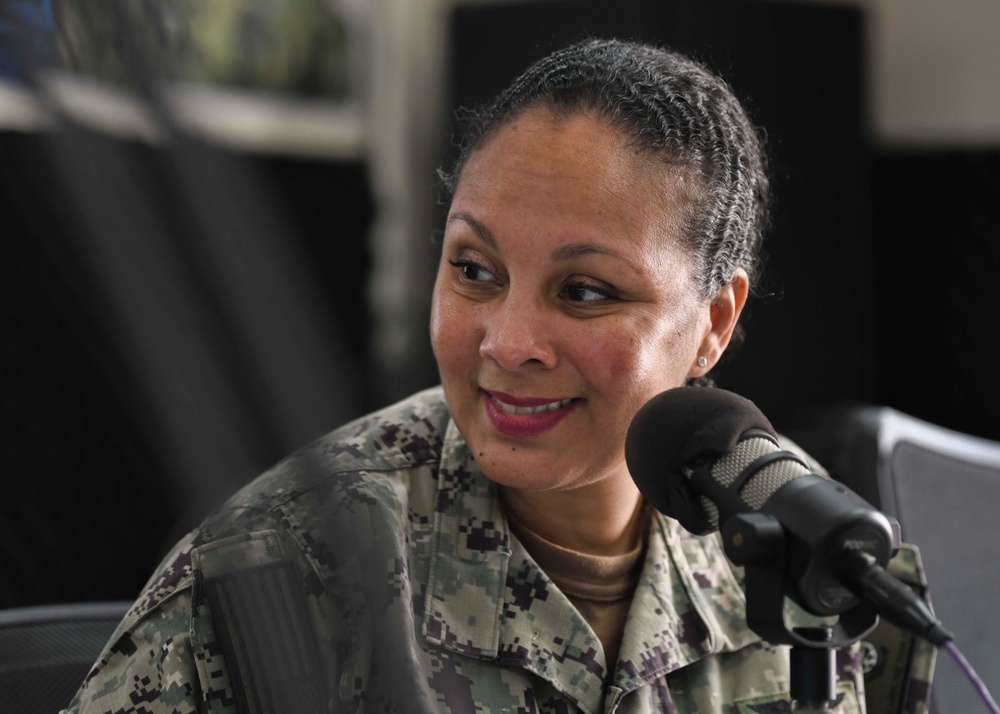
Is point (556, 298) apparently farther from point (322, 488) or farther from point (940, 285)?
point (940, 285)

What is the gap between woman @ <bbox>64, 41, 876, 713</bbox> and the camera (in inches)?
49.5

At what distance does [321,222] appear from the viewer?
4.25 m

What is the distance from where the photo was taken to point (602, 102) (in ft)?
4.42

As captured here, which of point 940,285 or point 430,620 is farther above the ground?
point 430,620

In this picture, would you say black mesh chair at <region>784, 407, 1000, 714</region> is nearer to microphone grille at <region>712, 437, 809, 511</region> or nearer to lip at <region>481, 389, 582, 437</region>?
lip at <region>481, 389, 582, 437</region>

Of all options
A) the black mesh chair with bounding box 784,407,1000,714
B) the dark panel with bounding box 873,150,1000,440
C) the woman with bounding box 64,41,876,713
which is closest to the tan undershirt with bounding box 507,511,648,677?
the woman with bounding box 64,41,876,713

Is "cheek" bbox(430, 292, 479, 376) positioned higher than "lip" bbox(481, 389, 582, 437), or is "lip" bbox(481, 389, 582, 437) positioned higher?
"cheek" bbox(430, 292, 479, 376)

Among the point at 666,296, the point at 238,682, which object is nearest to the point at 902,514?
the point at 666,296

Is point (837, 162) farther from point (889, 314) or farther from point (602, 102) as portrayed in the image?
point (602, 102)

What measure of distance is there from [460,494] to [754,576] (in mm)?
541

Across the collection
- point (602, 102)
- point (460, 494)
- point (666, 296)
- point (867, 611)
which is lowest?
point (460, 494)

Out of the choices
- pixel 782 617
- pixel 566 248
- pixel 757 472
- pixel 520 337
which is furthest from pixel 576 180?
pixel 782 617

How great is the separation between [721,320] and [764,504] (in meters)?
0.61


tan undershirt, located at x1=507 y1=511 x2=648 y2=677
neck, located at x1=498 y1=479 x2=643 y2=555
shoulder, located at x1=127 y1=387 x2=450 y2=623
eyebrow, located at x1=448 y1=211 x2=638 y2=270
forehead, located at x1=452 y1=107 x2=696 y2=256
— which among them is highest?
forehead, located at x1=452 y1=107 x2=696 y2=256
